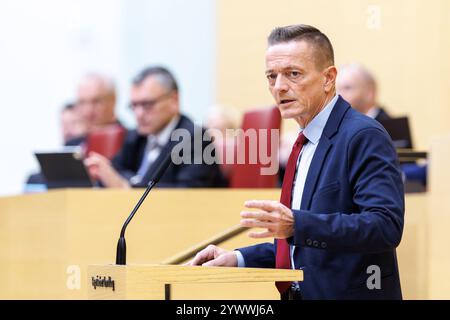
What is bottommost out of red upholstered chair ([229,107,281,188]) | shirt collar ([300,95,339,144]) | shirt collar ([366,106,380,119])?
red upholstered chair ([229,107,281,188])

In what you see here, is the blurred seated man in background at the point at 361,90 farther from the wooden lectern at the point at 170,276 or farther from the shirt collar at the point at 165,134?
the wooden lectern at the point at 170,276

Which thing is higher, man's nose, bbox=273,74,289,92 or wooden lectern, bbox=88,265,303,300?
man's nose, bbox=273,74,289,92

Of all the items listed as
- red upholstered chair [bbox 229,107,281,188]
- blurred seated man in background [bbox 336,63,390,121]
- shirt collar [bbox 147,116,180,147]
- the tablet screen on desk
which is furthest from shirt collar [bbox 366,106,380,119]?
the tablet screen on desk

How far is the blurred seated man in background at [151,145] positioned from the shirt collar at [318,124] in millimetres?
2310

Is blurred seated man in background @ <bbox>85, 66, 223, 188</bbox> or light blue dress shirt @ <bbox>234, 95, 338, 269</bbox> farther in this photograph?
blurred seated man in background @ <bbox>85, 66, 223, 188</bbox>

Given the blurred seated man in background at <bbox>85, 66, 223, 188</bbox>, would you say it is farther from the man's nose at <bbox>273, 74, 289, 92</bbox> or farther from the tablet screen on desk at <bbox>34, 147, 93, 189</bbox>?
the man's nose at <bbox>273, 74, 289, 92</bbox>

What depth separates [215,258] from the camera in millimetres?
2721

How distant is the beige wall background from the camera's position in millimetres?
3582

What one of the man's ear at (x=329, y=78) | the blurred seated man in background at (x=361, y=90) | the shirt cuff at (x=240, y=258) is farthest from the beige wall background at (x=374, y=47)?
the shirt cuff at (x=240, y=258)

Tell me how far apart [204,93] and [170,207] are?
14.0ft

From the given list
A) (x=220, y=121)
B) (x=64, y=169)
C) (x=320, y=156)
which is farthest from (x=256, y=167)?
(x=320, y=156)

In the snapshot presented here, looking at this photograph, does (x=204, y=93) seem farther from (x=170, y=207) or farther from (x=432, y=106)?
(x=170, y=207)
